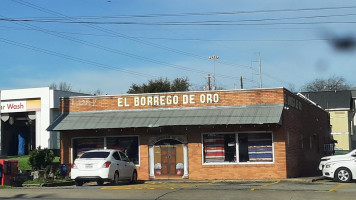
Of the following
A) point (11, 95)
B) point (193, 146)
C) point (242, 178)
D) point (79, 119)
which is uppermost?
point (11, 95)

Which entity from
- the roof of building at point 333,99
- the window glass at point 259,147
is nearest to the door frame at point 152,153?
the window glass at point 259,147

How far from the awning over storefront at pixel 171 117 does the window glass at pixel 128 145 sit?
4.11 ft

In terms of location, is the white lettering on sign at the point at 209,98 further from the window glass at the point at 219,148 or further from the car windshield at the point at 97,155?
the car windshield at the point at 97,155

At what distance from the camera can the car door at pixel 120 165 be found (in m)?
21.1

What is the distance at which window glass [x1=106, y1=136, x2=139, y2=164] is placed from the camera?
26.9 meters

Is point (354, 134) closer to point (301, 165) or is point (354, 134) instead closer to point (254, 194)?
point (301, 165)

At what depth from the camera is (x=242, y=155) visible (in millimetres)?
25297

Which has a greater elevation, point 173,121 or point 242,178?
point 173,121

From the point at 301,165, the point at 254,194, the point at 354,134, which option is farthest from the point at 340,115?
the point at 254,194

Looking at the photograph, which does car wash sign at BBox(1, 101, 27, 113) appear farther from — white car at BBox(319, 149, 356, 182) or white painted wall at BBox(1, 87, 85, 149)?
white car at BBox(319, 149, 356, 182)

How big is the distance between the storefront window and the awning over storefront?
123 cm

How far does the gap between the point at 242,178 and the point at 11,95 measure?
960 inches

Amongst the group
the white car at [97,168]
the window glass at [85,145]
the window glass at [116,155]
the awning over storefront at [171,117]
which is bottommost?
the white car at [97,168]

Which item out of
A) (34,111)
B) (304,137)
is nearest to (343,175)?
(304,137)
